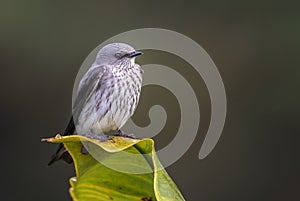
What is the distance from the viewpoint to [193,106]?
4.03 m

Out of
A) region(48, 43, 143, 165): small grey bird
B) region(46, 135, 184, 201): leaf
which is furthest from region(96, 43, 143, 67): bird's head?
region(46, 135, 184, 201): leaf

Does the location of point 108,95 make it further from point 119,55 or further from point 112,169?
point 112,169

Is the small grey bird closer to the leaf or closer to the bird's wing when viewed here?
the bird's wing

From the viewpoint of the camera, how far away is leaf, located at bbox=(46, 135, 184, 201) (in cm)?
157

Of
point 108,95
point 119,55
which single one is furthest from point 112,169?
point 119,55

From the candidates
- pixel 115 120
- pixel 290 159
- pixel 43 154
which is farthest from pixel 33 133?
pixel 115 120

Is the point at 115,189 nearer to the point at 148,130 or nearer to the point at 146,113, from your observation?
the point at 148,130

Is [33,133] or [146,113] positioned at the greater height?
[146,113]

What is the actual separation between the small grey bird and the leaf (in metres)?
0.85

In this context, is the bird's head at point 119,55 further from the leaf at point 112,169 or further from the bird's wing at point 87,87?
the leaf at point 112,169

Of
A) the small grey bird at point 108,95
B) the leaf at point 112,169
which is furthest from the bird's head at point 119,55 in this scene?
the leaf at point 112,169

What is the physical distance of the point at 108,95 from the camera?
2570mm

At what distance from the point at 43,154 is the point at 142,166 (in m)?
3.42

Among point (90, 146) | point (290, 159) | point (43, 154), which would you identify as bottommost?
point (43, 154)
